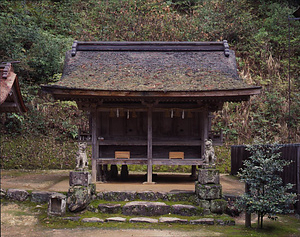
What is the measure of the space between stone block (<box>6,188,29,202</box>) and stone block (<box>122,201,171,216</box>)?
10.5 ft

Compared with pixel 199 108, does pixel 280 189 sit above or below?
below

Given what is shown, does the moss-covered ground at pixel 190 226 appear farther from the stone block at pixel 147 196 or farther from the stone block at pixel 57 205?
the stone block at pixel 147 196

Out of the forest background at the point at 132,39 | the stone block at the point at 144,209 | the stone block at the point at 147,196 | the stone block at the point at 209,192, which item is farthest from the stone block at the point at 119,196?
the forest background at the point at 132,39

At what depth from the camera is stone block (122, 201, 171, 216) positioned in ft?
32.0

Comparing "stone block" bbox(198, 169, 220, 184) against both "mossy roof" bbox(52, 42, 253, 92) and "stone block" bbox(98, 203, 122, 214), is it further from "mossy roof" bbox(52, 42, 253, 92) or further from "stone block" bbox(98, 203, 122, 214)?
"mossy roof" bbox(52, 42, 253, 92)

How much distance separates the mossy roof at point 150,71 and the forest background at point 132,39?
6407 mm

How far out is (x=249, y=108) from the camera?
70.9ft

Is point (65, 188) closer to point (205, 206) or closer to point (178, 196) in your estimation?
point (178, 196)

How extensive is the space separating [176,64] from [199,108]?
2.09 meters

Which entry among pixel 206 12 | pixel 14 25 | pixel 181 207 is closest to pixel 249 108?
pixel 206 12

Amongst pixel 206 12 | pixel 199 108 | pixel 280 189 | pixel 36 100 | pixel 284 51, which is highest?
pixel 206 12

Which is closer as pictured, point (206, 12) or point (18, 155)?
point (18, 155)

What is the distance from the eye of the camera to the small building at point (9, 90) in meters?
7.08

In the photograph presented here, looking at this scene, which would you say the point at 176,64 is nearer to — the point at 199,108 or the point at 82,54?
the point at 199,108
